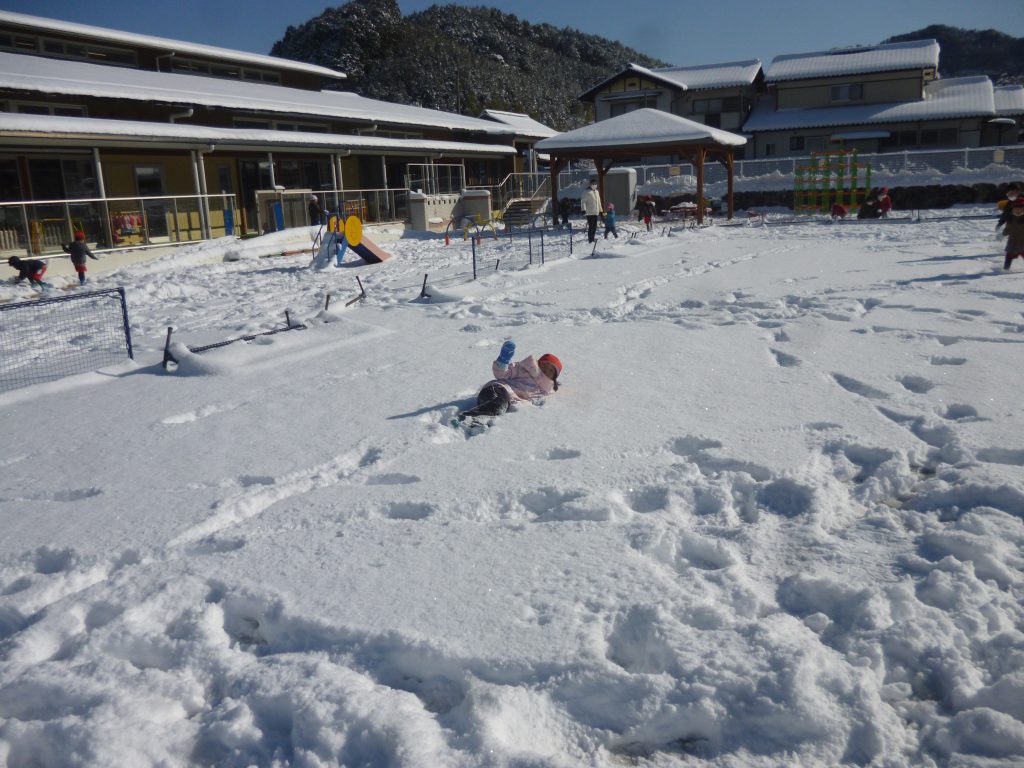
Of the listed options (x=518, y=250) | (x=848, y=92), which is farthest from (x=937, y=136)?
(x=518, y=250)

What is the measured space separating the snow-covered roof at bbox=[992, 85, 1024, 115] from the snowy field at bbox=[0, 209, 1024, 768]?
3888 cm

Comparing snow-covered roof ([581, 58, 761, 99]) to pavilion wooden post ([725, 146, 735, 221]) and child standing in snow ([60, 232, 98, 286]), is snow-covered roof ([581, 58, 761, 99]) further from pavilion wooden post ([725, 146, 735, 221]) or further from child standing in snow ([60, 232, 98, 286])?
child standing in snow ([60, 232, 98, 286])

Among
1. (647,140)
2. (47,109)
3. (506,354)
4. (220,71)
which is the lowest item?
(506,354)

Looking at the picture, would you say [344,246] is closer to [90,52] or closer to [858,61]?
[90,52]

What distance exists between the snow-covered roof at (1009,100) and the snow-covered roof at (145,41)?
32923 millimetres

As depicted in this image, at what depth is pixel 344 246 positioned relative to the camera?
16766 mm

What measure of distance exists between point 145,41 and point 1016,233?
27546 mm

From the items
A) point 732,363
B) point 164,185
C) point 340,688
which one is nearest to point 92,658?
point 340,688

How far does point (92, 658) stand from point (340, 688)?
105cm

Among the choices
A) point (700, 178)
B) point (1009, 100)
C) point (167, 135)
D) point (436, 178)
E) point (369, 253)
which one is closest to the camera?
point (369, 253)

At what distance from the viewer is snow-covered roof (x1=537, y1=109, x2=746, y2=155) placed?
23.5 m

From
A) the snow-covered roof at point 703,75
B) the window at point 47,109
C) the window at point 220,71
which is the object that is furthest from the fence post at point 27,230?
the snow-covered roof at point 703,75

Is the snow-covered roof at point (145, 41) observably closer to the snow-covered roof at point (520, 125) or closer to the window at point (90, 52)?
the window at point (90, 52)

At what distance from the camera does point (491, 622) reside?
2986 millimetres
